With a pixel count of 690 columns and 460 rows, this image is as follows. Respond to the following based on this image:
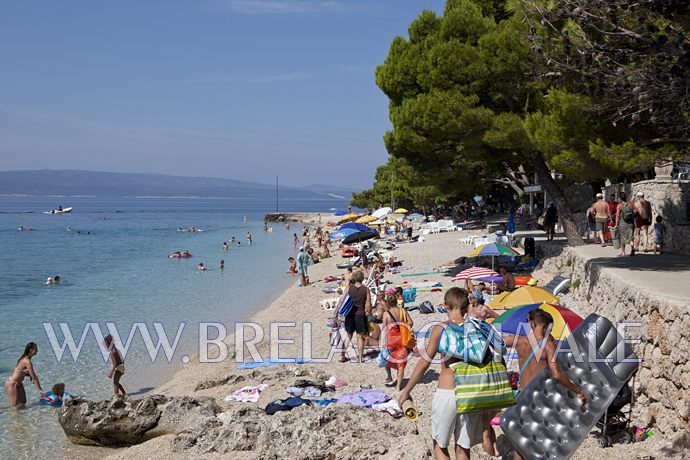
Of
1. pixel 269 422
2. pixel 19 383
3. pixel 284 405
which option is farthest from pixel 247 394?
pixel 19 383

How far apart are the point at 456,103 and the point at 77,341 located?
35.9ft

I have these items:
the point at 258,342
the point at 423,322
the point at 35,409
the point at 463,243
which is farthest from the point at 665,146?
the point at 463,243

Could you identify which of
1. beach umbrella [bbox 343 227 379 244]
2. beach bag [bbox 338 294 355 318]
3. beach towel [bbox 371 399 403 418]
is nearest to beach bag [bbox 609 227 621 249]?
beach bag [bbox 338 294 355 318]

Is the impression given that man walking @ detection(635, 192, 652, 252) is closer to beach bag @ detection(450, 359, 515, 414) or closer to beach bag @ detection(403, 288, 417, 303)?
beach bag @ detection(403, 288, 417, 303)

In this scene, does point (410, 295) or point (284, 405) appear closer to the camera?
point (284, 405)

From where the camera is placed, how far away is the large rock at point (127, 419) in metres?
8.16

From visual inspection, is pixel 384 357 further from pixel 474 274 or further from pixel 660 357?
pixel 474 274

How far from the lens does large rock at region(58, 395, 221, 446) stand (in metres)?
8.16

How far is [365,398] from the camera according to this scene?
7.91m

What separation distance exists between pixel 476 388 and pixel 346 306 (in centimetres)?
556

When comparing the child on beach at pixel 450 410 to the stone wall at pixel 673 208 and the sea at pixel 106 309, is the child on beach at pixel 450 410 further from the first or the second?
the stone wall at pixel 673 208

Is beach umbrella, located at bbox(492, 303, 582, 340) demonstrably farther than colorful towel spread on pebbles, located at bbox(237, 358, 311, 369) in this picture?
No

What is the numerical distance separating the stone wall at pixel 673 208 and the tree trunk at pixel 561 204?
5.92 feet

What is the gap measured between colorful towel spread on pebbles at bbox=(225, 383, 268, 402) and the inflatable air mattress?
14.7 feet
